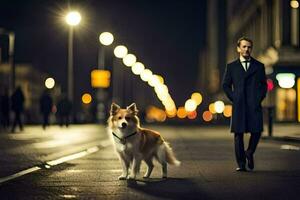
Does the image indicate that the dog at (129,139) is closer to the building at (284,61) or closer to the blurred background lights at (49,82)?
the building at (284,61)

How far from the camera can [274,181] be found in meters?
10.8

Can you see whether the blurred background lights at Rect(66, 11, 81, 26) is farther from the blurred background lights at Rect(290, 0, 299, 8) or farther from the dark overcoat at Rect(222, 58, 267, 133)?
the dark overcoat at Rect(222, 58, 267, 133)

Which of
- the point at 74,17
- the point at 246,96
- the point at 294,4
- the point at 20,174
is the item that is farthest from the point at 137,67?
the point at 20,174

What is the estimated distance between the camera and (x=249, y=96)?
1241 centimetres

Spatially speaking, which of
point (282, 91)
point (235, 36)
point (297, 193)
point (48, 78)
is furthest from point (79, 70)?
point (297, 193)

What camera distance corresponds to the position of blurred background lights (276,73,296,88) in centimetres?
6166

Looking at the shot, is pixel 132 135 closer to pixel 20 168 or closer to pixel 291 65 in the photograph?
pixel 20 168

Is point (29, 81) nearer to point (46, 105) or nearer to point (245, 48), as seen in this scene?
point (46, 105)

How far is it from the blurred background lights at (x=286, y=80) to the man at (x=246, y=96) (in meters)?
50.1

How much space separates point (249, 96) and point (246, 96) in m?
0.05

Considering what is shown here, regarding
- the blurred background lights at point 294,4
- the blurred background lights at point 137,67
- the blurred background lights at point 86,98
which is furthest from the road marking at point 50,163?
the blurred background lights at point 86,98

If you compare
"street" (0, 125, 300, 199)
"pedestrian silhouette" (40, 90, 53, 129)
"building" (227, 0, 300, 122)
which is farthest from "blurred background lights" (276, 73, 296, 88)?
"street" (0, 125, 300, 199)

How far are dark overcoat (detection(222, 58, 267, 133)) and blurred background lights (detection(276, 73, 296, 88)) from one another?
164 feet

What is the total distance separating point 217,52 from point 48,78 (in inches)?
1862
